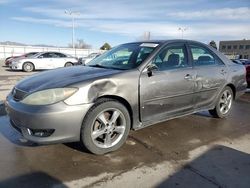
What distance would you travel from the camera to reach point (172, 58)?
4.88 metres

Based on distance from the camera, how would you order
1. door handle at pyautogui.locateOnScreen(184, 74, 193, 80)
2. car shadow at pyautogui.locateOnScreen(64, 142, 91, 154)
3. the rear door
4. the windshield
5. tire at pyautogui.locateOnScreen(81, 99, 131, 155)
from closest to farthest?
tire at pyautogui.locateOnScreen(81, 99, 131, 155) → car shadow at pyautogui.locateOnScreen(64, 142, 91, 154) → the windshield → door handle at pyautogui.locateOnScreen(184, 74, 193, 80) → the rear door

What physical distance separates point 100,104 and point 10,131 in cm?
191

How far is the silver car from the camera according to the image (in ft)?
12.0

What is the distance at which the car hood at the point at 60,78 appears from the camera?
3.85 metres

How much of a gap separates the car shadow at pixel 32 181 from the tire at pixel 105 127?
71 cm

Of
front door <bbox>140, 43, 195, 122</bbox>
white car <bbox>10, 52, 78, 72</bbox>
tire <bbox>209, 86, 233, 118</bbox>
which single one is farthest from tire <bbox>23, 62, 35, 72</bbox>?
front door <bbox>140, 43, 195, 122</bbox>

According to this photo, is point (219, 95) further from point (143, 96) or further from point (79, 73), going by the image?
point (79, 73)

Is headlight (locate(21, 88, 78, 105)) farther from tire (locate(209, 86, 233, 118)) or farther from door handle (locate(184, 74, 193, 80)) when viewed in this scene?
tire (locate(209, 86, 233, 118))

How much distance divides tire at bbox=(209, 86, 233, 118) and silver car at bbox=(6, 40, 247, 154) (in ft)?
0.81

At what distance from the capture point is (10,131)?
4.87 m

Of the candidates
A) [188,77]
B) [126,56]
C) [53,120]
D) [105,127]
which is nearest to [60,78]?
[53,120]

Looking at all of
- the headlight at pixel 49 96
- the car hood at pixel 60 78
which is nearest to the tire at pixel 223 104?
the car hood at pixel 60 78

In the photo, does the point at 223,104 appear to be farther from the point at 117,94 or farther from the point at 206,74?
the point at 117,94

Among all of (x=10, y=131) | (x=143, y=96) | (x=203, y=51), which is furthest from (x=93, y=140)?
(x=203, y=51)
